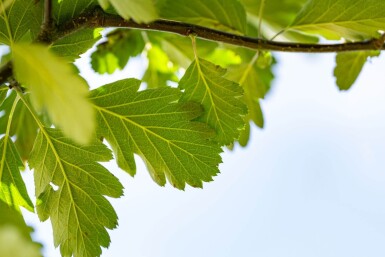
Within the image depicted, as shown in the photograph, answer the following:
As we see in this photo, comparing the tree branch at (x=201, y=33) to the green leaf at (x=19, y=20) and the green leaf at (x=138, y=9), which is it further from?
the green leaf at (x=138, y=9)

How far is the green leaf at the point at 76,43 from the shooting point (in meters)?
0.64

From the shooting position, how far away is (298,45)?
2.43ft

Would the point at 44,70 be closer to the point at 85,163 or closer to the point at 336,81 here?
the point at 85,163

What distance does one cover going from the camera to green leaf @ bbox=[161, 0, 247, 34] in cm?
88

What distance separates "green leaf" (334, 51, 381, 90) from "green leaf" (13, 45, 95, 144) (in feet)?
2.17

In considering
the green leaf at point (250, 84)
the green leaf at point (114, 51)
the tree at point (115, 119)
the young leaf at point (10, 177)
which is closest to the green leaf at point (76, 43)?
the tree at point (115, 119)

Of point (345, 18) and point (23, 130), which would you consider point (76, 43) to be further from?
point (23, 130)

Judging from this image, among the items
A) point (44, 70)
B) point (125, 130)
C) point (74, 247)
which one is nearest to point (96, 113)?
point (125, 130)

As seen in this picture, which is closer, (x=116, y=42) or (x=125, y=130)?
(x=125, y=130)

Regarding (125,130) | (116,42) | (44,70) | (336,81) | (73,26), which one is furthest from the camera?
(116,42)

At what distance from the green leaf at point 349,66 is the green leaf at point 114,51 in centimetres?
39

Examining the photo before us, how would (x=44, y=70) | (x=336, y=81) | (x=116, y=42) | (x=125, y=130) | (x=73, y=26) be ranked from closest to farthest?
(x=44, y=70) < (x=73, y=26) < (x=125, y=130) < (x=336, y=81) < (x=116, y=42)

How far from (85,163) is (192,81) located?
0.16m

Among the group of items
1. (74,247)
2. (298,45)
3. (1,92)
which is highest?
(298,45)
